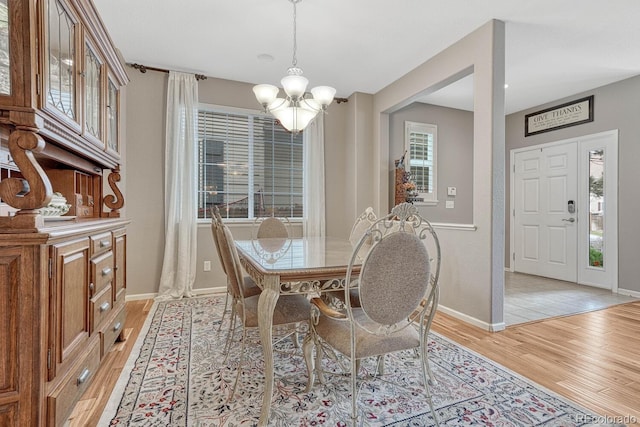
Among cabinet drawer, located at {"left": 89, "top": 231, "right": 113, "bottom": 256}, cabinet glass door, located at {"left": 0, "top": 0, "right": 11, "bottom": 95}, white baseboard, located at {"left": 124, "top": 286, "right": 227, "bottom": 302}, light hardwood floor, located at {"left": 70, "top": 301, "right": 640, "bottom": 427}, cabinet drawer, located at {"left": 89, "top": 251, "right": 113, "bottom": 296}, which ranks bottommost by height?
light hardwood floor, located at {"left": 70, "top": 301, "right": 640, "bottom": 427}

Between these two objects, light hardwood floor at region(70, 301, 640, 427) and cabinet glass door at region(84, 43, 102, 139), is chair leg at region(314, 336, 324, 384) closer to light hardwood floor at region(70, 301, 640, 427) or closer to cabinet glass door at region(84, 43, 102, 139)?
light hardwood floor at region(70, 301, 640, 427)

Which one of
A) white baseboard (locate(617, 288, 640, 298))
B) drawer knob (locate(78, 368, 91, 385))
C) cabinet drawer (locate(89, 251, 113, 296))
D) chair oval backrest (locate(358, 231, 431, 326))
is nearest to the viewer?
chair oval backrest (locate(358, 231, 431, 326))

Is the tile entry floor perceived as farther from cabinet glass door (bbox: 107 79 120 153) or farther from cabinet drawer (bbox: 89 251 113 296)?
cabinet glass door (bbox: 107 79 120 153)

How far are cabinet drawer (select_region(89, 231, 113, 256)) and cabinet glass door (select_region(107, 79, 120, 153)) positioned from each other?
761 mm

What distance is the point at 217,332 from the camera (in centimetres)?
262

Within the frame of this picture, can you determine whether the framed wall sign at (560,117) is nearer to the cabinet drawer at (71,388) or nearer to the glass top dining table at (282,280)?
the glass top dining table at (282,280)

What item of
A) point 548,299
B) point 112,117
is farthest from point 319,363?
point 548,299

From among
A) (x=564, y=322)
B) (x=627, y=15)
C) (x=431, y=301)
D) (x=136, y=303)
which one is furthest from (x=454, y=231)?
(x=136, y=303)

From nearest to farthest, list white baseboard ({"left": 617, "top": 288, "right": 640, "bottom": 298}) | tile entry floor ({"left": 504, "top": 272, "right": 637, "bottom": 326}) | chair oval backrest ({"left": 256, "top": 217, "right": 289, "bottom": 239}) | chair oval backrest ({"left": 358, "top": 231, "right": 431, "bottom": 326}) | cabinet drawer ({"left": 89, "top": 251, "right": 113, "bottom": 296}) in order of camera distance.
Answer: chair oval backrest ({"left": 358, "top": 231, "right": 431, "bottom": 326}) → cabinet drawer ({"left": 89, "top": 251, "right": 113, "bottom": 296}) → tile entry floor ({"left": 504, "top": 272, "right": 637, "bottom": 326}) → chair oval backrest ({"left": 256, "top": 217, "right": 289, "bottom": 239}) → white baseboard ({"left": 617, "top": 288, "right": 640, "bottom": 298})

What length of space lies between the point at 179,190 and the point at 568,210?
5.36 m

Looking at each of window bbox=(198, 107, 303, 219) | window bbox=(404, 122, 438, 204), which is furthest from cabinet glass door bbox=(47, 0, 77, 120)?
window bbox=(404, 122, 438, 204)

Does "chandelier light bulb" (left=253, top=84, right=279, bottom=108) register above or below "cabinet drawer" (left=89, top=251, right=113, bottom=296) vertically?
above

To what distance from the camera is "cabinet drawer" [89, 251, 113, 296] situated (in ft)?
5.94

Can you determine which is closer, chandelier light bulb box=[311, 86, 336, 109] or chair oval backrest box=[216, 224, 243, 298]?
chair oval backrest box=[216, 224, 243, 298]
